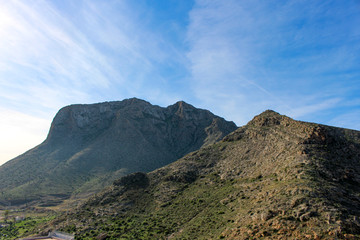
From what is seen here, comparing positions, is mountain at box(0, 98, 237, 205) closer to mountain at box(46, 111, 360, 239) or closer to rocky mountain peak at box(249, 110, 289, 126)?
mountain at box(46, 111, 360, 239)

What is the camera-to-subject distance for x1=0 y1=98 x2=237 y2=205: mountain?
382ft

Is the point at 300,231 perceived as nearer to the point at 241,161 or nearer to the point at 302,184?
the point at 302,184

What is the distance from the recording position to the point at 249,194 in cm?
4278

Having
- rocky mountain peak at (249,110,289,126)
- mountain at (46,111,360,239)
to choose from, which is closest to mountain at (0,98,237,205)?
mountain at (46,111,360,239)

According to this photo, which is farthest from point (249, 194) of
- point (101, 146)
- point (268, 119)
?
point (101, 146)

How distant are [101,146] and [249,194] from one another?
395 feet

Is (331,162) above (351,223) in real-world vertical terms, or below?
above

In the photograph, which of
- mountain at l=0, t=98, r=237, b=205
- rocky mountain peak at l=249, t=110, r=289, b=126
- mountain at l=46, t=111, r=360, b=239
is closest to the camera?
mountain at l=46, t=111, r=360, b=239

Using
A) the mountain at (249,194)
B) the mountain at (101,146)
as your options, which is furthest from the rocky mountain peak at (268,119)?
the mountain at (101,146)

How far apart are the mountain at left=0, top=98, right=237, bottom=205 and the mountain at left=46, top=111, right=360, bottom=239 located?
196ft

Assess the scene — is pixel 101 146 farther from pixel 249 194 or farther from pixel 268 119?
pixel 249 194

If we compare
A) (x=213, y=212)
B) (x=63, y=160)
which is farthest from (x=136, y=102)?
(x=213, y=212)

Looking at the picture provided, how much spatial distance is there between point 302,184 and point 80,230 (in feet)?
131

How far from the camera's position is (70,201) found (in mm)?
102750
